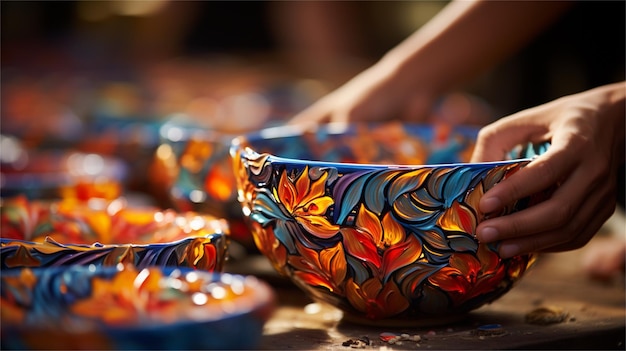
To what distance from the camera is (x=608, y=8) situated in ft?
5.40

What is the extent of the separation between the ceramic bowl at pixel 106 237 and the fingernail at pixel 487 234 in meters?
0.18

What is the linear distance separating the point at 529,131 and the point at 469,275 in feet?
0.48

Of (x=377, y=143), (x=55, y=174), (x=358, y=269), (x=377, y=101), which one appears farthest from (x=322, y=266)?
(x=55, y=174)

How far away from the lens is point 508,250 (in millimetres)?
557

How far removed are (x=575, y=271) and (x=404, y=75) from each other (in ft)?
0.96

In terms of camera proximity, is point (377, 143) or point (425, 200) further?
point (377, 143)

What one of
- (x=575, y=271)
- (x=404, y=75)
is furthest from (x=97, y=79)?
(x=575, y=271)

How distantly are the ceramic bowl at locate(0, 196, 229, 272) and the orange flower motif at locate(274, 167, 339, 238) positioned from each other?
2.2 inches

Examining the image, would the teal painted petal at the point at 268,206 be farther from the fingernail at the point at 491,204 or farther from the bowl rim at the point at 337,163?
the fingernail at the point at 491,204

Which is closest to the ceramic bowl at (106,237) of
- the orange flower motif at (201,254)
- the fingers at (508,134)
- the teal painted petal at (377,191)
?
the orange flower motif at (201,254)

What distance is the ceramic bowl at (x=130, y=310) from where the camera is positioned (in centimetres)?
36

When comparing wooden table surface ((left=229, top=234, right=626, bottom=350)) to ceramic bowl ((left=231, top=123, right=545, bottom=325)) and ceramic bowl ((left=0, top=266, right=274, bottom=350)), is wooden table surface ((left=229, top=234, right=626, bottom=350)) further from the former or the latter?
ceramic bowl ((left=0, top=266, right=274, bottom=350))

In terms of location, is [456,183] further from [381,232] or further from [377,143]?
[377,143]

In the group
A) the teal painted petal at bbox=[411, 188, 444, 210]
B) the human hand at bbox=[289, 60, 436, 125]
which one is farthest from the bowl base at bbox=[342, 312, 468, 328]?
the human hand at bbox=[289, 60, 436, 125]
